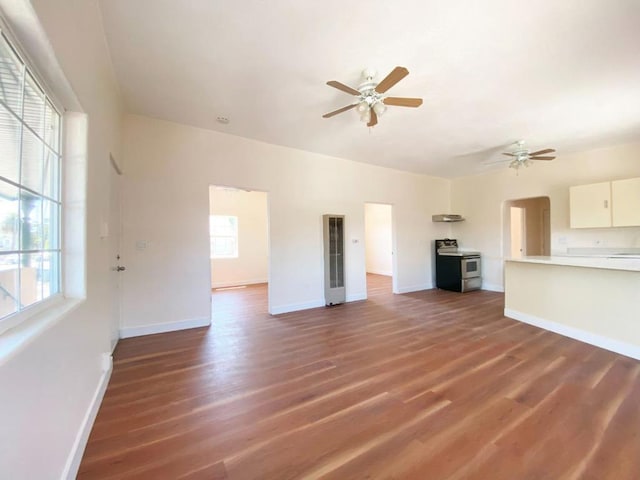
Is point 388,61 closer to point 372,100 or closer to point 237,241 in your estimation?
point 372,100

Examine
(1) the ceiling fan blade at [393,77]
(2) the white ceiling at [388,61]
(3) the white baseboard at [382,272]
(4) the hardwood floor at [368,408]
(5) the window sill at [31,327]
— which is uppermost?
(2) the white ceiling at [388,61]

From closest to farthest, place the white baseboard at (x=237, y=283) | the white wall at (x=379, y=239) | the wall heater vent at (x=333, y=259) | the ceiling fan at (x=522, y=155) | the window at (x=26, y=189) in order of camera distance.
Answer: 1. the window at (x=26, y=189)
2. the ceiling fan at (x=522, y=155)
3. the wall heater vent at (x=333, y=259)
4. the white baseboard at (x=237, y=283)
5. the white wall at (x=379, y=239)

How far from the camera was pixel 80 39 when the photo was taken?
1577 millimetres

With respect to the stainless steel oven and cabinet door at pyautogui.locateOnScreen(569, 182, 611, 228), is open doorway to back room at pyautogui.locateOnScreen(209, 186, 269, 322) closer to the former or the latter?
the stainless steel oven

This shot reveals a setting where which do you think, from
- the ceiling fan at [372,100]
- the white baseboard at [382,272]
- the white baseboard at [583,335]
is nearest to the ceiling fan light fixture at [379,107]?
the ceiling fan at [372,100]

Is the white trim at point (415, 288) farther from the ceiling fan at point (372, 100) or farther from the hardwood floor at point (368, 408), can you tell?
the ceiling fan at point (372, 100)

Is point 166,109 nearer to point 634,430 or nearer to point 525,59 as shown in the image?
point 525,59

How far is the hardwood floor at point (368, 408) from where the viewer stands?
148 centimetres

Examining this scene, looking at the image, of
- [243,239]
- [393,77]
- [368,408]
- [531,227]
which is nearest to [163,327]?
[368,408]

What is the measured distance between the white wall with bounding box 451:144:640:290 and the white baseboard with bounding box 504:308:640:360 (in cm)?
226

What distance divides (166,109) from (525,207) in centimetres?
810

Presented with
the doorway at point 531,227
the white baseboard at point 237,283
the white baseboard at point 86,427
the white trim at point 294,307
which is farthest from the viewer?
the white baseboard at point 237,283

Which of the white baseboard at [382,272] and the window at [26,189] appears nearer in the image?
the window at [26,189]

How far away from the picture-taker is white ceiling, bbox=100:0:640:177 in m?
1.88
